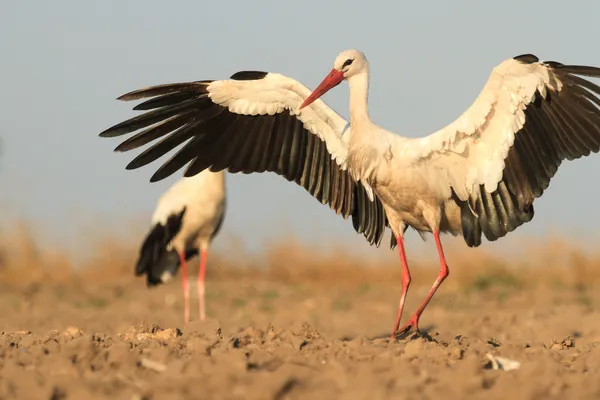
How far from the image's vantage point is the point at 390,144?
27.2 ft

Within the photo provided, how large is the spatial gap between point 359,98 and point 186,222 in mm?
7523

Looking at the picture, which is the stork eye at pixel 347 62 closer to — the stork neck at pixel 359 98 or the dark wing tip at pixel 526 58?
the stork neck at pixel 359 98

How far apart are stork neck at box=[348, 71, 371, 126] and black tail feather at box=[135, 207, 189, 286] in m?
7.61

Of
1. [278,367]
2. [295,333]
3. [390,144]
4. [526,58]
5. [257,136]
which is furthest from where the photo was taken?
[257,136]

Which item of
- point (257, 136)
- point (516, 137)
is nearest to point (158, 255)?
point (257, 136)

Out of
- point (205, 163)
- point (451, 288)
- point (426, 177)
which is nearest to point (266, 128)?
point (205, 163)

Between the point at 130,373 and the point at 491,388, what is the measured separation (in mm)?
1766

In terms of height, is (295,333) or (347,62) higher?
(347,62)

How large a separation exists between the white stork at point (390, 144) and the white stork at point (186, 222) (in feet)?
20.6

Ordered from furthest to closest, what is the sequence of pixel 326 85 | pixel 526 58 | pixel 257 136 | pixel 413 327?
pixel 257 136 < pixel 326 85 < pixel 413 327 < pixel 526 58

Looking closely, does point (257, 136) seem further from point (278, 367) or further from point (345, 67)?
point (278, 367)

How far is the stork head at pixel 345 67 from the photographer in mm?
8453

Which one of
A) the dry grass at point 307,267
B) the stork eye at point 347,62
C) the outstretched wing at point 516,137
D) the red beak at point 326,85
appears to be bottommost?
the dry grass at point 307,267

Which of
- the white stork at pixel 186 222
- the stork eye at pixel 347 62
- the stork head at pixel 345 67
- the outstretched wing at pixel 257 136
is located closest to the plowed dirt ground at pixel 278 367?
the outstretched wing at pixel 257 136
